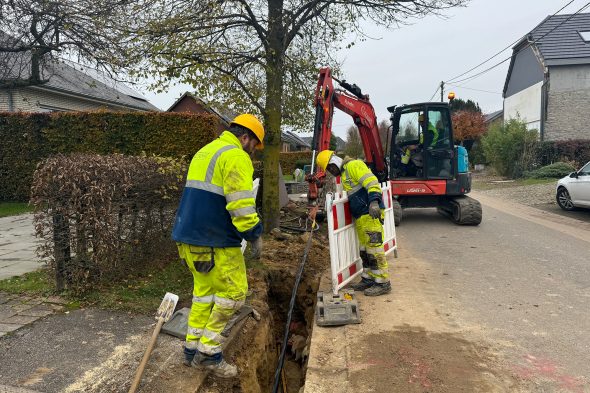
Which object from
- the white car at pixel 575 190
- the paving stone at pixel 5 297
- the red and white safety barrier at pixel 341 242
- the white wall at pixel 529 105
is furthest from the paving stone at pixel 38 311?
the white wall at pixel 529 105

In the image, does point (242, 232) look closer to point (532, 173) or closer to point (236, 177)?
point (236, 177)

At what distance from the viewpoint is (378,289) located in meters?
5.32

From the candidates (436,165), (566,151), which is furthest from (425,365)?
(566,151)

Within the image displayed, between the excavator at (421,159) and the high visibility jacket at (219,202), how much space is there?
6.34 meters

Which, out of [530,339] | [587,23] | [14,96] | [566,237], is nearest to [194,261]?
[530,339]

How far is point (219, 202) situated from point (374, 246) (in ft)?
8.78

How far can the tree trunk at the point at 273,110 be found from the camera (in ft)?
25.3

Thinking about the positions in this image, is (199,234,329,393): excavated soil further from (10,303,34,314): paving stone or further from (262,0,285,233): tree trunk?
(10,303,34,314): paving stone

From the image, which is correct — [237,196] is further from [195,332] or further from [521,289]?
[521,289]

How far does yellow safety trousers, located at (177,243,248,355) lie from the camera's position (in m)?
3.33

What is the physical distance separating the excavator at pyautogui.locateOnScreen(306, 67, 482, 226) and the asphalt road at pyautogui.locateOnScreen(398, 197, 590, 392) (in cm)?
70

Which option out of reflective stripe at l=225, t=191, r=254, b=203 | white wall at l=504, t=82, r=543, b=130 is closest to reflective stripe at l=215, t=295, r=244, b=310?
reflective stripe at l=225, t=191, r=254, b=203

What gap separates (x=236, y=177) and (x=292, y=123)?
575 centimetres

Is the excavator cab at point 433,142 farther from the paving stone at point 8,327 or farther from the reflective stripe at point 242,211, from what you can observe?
the paving stone at point 8,327
